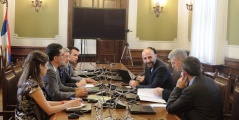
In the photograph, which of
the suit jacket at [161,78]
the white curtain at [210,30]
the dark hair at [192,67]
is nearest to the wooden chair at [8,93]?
the suit jacket at [161,78]

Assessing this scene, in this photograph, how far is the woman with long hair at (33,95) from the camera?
2387 mm

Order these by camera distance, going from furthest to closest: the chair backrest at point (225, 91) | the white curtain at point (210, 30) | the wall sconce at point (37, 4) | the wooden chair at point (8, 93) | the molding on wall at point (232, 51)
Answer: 1. the wall sconce at point (37, 4)
2. the white curtain at point (210, 30)
3. the molding on wall at point (232, 51)
4. the wooden chair at point (8, 93)
5. the chair backrest at point (225, 91)

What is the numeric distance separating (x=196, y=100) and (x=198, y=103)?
29 mm

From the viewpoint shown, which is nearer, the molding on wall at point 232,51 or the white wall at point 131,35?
the molding on wall at point 232,51

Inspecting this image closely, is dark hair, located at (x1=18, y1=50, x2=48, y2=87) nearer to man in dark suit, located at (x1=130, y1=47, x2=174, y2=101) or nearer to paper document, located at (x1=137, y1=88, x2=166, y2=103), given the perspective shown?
paper document, located at (x1=137, y1=88, x2=166, y2=103)

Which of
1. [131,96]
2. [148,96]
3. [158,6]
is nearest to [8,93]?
[131,96]

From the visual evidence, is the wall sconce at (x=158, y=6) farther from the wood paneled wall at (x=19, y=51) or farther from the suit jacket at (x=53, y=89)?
the suit jacket at (x=53, y=89)

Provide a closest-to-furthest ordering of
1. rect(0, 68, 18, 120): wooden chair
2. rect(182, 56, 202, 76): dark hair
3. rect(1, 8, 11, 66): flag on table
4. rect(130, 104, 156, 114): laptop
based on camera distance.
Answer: rect(130, 104, 156, 114): laptop < rect(182, 56, 202, 76): dark hair < rect(0, 68, 18, 120): wooden chair < rect(1, 8, 11, 66): flag on table

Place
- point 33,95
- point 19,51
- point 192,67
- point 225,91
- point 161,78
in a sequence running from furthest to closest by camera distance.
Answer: point 19,51 < point 161,78 < point 225,91 < point 192,67 < point 33,95

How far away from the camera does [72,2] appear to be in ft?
26.2

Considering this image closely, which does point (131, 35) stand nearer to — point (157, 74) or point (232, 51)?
point (232, 51)

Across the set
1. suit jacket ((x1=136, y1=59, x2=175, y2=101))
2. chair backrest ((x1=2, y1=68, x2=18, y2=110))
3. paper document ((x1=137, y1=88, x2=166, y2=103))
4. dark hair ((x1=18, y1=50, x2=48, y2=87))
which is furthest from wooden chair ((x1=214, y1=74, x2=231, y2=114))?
chair backrest ((x1=2, y1=68, x2=18, y2=110))

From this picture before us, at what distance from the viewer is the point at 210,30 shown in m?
5.91

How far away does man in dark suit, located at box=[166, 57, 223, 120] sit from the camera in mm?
2451
